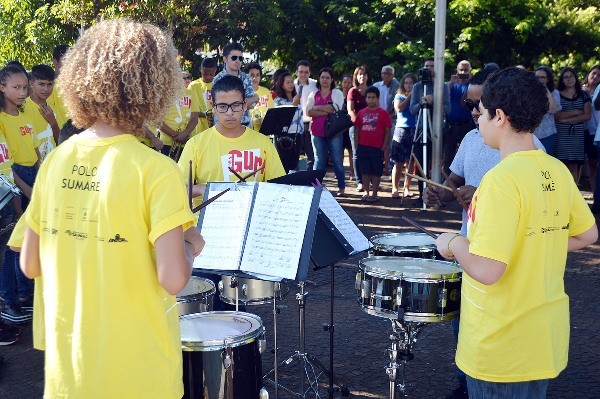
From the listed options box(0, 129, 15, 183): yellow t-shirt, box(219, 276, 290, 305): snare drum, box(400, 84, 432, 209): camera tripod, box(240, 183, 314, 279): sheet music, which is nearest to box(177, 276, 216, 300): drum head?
box(219, 276, 290, 305): snare drum

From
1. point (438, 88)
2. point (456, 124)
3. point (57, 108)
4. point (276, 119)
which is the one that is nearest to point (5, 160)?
point (57, 108)

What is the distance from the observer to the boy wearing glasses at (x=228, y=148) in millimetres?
4523

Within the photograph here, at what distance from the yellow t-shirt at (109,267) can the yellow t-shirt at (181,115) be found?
19.4ft

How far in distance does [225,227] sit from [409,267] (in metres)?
1.04

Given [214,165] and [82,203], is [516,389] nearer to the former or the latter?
[82,203]

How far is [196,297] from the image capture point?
3.80 meters

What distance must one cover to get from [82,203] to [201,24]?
599 inches

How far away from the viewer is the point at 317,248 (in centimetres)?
381

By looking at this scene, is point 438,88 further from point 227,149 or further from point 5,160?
point 5,160

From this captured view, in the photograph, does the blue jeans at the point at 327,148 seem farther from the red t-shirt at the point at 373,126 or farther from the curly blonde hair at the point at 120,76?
the curly blonde hair at the point at 120,76

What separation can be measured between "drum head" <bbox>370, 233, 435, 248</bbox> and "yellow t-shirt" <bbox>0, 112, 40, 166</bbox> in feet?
9.94

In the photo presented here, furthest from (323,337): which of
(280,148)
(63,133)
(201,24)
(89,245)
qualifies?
(201,24)

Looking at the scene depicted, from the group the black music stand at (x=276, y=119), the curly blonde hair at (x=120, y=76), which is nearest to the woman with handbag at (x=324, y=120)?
the black music stand at (x=276, y=119)

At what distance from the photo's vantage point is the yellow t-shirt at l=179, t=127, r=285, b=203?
14.9 feet
